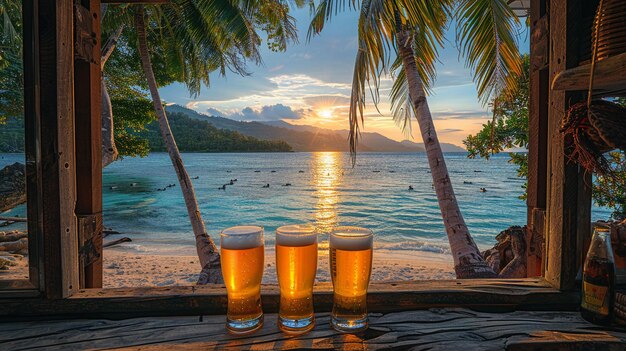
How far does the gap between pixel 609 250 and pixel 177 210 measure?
26.3 m

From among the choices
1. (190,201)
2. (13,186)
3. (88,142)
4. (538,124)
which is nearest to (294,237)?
(88,142)

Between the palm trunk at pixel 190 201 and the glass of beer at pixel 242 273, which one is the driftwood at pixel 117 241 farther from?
the glass of beer at pixel 242 273

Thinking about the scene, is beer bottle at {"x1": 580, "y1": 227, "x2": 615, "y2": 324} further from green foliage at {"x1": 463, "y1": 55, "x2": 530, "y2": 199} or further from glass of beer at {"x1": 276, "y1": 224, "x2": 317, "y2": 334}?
green foliage at {"x1": 463, "y1": 55, "x2": 530, "y2": 199}

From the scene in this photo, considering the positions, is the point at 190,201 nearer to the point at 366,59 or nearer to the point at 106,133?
the point at 106,133

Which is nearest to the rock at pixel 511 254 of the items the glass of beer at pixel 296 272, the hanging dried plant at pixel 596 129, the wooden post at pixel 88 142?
the hanging dried plant at pixel 596 129

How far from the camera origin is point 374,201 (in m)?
29.4

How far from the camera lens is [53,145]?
1426 millimetres

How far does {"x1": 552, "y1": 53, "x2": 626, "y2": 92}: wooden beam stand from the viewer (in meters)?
1.11

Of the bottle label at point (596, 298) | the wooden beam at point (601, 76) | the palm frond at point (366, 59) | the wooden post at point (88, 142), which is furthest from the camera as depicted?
the palm frond at point (366, 59)

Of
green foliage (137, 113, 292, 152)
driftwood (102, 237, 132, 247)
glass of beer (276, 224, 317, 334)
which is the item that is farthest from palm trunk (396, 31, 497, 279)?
green foliage (137, 113, 292, 152)

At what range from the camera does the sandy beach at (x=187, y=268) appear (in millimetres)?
9453

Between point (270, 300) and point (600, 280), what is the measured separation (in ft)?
4.32

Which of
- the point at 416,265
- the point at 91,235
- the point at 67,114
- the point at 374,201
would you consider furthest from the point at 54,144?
the point at 374,201

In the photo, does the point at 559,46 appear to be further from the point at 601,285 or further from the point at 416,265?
the point at 416,265
